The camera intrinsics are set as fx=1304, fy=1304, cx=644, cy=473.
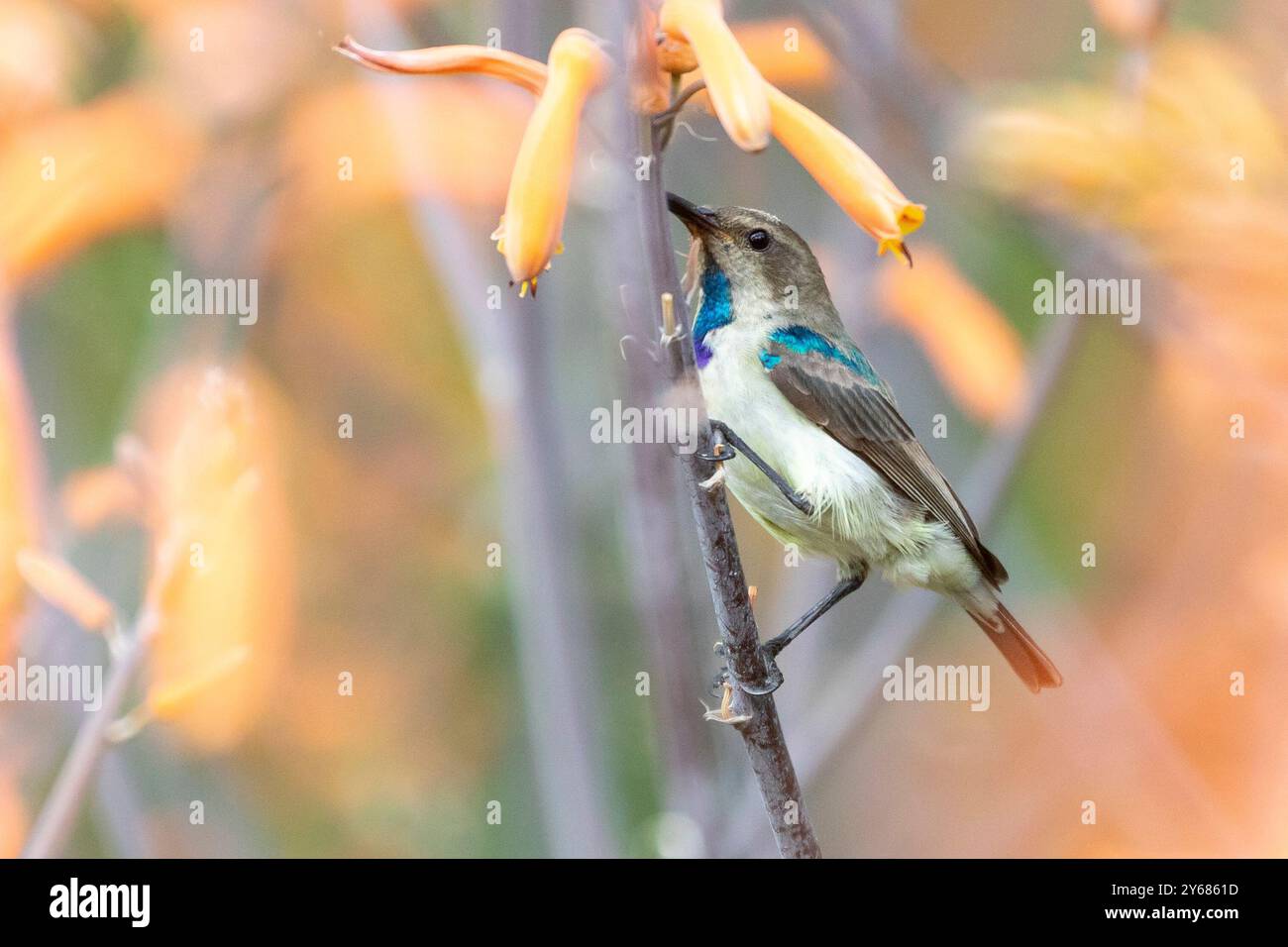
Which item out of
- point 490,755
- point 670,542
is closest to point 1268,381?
point 670,542

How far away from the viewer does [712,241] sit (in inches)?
121

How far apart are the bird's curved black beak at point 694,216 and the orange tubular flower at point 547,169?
114cm

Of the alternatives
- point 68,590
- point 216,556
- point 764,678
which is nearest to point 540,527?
point 764,678

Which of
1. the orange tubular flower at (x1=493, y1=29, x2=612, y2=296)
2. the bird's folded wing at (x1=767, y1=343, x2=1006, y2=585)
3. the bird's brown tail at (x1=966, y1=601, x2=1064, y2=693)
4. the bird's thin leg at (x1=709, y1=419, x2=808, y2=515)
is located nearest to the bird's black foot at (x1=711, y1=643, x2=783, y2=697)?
the bird's thin leg at (x1=709, y1=419, x2=808, y2=515)

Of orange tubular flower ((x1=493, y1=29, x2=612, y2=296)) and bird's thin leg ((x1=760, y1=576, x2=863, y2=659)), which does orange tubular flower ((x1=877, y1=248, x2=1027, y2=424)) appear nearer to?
bird's thin leg ((x1=760, y1=576, x2=863, y2=659))

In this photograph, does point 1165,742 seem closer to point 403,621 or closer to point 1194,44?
point 1194,44

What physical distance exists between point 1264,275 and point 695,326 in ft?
4.45

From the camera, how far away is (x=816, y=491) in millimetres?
3088

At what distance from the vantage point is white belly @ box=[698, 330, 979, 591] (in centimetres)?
308

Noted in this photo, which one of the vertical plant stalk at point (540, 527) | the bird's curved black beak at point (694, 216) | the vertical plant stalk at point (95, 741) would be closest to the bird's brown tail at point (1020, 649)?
the vertical plant stalk at point (540, 527)

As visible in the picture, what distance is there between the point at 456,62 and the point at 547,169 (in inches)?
10.0

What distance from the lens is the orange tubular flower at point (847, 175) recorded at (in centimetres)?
151

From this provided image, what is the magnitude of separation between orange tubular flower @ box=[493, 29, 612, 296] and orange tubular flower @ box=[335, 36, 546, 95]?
1.8 inches

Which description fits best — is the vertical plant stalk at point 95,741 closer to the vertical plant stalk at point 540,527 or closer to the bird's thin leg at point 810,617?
the vertical plant stalk at point 540,527
